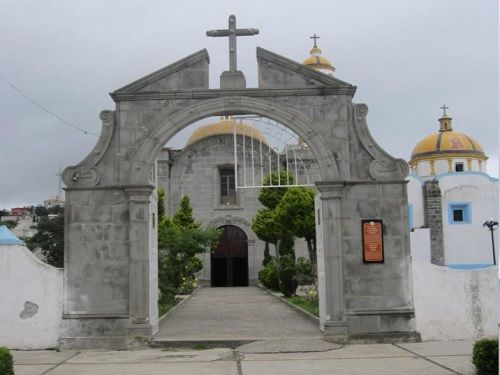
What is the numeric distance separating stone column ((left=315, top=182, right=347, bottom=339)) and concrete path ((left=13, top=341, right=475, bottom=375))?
21.4 inches

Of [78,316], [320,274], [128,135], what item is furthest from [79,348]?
[320,274]

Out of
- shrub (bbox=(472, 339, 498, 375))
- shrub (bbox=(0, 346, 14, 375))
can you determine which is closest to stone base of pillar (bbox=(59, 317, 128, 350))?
shrub (bbox=(0, 346, 14, 375))

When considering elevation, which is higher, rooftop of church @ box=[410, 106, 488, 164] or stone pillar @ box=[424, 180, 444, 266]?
rooftop of church @ box=[410, 106, 488, 164]

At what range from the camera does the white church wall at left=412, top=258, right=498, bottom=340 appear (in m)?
11.1

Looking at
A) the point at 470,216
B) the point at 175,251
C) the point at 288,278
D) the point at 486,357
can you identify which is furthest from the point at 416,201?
the point at 486,357

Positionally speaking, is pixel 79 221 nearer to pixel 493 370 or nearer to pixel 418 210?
pixel 493 370

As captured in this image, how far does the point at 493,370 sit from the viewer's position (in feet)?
24.2

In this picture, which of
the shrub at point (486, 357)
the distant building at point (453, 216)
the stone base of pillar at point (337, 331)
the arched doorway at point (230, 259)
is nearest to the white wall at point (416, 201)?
the distant building at point (453, 216)

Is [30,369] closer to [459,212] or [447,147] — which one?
[459,212]

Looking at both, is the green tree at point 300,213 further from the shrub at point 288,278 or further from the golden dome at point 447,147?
the golden dome at point 447,147

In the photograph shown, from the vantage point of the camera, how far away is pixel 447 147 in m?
40.1

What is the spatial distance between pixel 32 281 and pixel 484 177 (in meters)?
28.5

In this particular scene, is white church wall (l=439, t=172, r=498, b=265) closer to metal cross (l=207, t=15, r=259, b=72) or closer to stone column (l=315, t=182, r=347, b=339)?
stone column (l=315, t=182, r=347, b=339)

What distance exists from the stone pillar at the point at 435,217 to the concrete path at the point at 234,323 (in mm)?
14846
